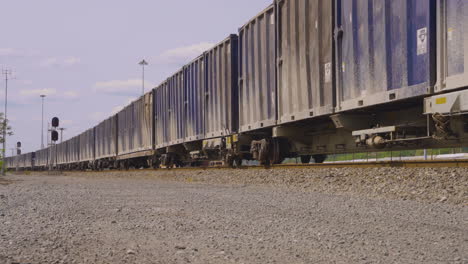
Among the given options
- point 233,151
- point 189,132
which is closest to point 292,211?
point 233,151

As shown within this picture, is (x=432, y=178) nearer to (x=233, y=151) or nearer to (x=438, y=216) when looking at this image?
(x=438, y=216)

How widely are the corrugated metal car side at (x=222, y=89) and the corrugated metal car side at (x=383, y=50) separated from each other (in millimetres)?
5766

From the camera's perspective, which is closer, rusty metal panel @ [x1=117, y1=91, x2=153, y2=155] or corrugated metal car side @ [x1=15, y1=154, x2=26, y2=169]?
rusty metal panel @ [x1=117, y1=91, x2=153, y2=155]

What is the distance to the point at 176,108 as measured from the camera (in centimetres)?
2042

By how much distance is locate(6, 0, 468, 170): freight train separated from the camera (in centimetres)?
713

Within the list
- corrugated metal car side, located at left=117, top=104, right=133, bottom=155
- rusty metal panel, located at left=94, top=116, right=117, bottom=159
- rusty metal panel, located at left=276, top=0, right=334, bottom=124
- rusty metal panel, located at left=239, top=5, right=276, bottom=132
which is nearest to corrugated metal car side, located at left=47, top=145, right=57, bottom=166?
rusty metal panel, located at left=94, top=116, right=117, bottom=159

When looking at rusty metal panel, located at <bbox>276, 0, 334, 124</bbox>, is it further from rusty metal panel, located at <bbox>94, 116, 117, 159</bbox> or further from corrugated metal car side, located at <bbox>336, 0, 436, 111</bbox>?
rusty metal panel, located at <bbox>94, 116, 117, 159</bbox>

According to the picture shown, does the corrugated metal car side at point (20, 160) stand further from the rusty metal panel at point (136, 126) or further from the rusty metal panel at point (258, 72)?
the rusty metal panel at point (258, 72)

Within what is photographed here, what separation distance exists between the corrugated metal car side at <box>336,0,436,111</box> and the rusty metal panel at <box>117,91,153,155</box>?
1645cm

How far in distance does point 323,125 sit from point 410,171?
3252 mm

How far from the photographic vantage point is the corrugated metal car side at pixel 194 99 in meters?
17.3

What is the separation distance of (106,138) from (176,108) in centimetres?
1662

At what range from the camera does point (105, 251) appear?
3.58 metres

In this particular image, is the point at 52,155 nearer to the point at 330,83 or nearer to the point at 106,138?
the point at 106,138
